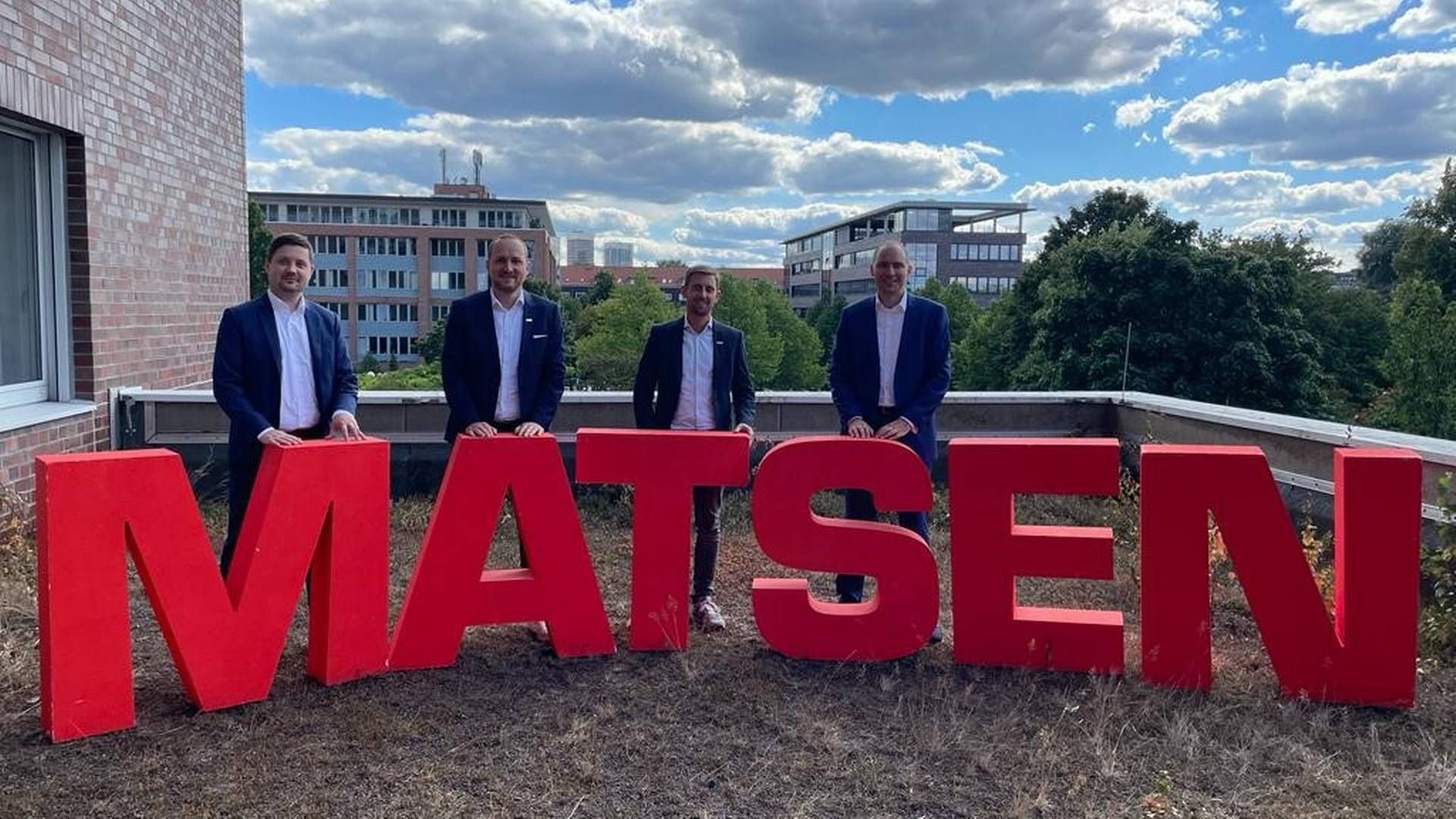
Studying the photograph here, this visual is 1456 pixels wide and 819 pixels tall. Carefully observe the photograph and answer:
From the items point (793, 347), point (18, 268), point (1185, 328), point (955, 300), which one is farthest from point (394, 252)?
point (18, 268)

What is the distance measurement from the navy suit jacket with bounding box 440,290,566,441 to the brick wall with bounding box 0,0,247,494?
3.27m

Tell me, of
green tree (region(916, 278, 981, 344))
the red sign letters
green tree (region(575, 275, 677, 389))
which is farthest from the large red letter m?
green tree (region(916, 278, 981, 344))

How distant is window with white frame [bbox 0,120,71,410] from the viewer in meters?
6.39

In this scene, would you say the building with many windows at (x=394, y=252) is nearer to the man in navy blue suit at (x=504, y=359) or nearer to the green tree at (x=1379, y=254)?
the green tree at (x=1379, y=254)

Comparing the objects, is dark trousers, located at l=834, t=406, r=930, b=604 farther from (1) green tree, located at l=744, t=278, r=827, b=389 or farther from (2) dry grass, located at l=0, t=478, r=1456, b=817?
(1) green tree, located at l=744, t=278, r=827, b=389

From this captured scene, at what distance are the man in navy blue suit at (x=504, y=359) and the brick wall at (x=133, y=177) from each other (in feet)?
10.8

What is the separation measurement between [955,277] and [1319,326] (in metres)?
54.2

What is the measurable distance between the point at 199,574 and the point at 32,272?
13.4 ft

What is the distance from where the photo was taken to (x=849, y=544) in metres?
4.64

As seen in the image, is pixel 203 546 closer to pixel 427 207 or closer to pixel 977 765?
pixel 977 765

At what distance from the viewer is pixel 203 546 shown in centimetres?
389

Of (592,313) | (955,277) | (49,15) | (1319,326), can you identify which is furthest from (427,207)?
(49,15)

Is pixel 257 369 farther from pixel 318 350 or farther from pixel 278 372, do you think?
pixel 318 350

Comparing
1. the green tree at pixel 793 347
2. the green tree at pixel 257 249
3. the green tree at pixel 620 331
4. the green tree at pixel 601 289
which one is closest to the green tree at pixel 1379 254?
the green tree at pixel 793 347
